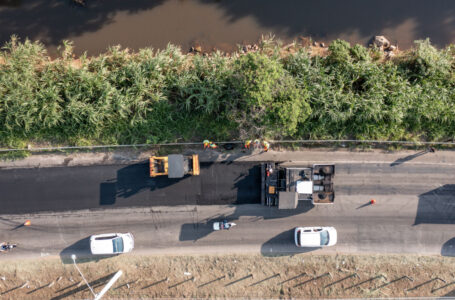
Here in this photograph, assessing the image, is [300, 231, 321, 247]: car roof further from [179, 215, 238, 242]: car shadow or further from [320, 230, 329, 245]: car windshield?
Result: [179, 215, 238, 242]: car shadow

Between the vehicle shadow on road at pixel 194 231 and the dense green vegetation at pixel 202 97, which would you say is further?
the vehicle shadow on road at pixel 194 231

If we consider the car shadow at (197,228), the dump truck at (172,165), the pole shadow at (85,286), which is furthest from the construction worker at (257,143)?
the pole shadow at (85,286)

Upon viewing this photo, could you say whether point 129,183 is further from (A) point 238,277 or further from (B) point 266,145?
(A) point 238,277

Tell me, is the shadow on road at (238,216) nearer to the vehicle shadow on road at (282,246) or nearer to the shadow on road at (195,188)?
the shadow on road at (195,188)

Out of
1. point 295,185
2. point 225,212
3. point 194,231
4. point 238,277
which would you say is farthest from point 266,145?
point 238,277

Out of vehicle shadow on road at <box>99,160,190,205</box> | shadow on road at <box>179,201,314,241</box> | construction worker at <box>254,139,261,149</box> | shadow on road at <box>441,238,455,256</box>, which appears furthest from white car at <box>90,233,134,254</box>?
shadow on road at <box>441,238,455,256</box>

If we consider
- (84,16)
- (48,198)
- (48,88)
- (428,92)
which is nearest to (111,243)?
(48,198)

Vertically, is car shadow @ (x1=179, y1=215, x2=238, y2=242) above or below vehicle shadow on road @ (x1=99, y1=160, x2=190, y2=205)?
below
